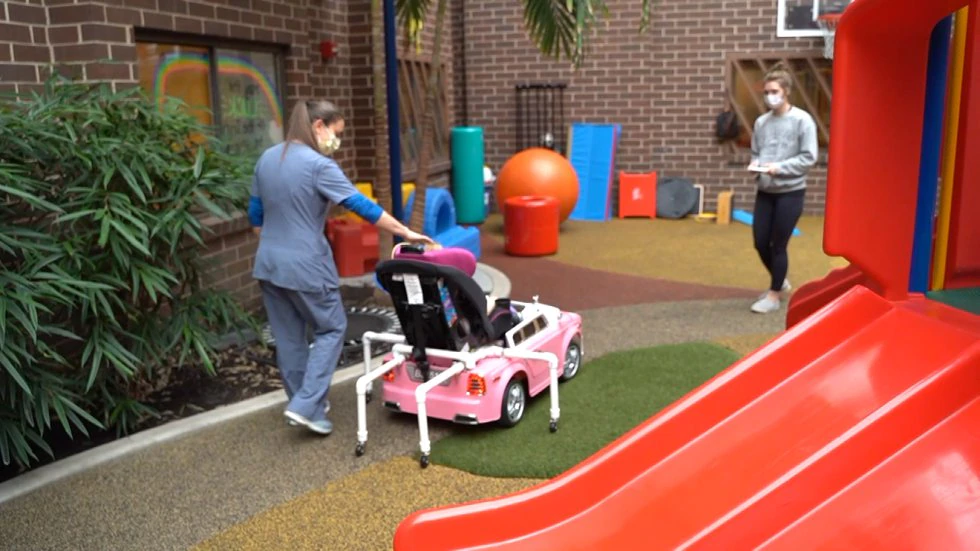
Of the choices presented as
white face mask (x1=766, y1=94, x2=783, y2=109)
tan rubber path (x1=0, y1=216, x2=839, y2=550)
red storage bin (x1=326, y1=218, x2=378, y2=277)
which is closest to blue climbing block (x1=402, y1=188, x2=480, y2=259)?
red storage bin (x1=326, y1=218, x2=378, y2=277)

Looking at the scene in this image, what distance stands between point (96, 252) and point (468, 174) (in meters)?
7.49

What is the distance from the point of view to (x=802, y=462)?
201 centimetres

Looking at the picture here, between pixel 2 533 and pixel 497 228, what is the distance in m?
8.31

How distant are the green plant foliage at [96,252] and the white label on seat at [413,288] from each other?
113 centimetres

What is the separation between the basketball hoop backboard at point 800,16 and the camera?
10.8 m

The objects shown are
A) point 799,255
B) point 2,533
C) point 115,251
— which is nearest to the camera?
point 2,533

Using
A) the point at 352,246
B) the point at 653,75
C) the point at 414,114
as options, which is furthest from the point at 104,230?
the point at 653,75

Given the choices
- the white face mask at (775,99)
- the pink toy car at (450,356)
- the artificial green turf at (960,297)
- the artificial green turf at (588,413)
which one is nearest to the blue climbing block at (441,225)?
the artificial green turf at (588,413)

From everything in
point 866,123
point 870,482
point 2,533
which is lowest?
point 2,533

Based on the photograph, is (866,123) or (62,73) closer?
(866,123)

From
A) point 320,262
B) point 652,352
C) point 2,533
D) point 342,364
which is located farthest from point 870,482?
point 342,364

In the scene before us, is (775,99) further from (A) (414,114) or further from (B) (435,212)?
(A) (414,114)

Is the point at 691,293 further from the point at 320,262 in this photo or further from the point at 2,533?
the point at 2,533

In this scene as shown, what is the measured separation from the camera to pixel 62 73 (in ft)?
16.5
